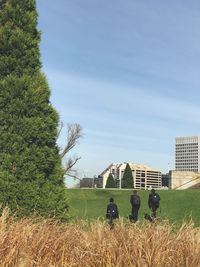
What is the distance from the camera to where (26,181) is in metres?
10.5

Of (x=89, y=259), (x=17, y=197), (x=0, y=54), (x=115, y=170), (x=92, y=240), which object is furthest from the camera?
(x=115, y=170)

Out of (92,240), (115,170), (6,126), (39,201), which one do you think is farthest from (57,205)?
(115,170)

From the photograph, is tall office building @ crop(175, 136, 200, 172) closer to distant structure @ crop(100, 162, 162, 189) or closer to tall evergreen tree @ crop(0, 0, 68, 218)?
distant structure @ crop(100, 162, 162, 189)

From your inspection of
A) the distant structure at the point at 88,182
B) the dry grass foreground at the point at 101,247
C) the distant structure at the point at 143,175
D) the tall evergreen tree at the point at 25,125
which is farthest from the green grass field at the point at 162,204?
the distant structure at the point at 143,175

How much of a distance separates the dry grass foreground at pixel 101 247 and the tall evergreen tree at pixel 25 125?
340 cm

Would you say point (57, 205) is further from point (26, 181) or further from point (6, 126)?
point (6, 126)

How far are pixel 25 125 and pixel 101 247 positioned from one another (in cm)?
480

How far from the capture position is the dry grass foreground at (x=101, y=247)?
6.14 meters

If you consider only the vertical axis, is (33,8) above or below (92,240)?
above

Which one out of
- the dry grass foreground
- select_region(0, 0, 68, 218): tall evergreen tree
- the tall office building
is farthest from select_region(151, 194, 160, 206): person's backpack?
the tall office building

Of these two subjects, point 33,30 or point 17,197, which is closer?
point 17,197

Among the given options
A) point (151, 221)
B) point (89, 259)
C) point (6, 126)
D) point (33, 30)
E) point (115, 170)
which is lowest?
point (89, 259)

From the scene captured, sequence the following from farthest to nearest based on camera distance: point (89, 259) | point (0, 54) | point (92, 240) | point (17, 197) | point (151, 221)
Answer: point (0, 54)
point (17, 197)
point (151, 221)
point (92, 240)
point (89, 259)

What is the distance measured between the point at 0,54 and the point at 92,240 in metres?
6.02
